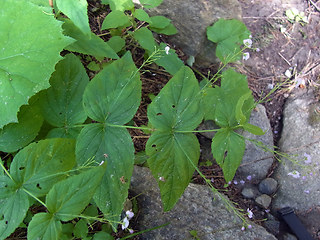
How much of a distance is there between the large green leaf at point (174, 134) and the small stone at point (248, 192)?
1.43m

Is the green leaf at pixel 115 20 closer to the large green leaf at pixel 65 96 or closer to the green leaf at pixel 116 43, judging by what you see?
the green leaf at pixel 116 43

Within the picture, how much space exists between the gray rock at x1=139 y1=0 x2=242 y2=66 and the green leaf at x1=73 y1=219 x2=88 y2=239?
79.2 inches

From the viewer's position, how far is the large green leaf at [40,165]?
5.07ft

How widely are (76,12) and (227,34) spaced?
1850 mm

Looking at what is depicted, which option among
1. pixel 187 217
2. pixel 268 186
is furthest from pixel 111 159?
pixel 268 186

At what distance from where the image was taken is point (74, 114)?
6.28 feet

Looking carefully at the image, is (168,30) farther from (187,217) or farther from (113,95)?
(187,217)

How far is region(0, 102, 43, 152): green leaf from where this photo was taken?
1.82 metres

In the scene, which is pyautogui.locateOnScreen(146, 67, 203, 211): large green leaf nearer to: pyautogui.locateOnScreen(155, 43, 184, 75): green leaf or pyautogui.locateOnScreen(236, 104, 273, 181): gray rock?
pyautogui.locateOnScreen(155, 43, 184, 75): green leaf

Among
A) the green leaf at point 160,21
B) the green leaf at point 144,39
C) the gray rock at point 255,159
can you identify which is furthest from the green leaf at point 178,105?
the gray rock at point 255,159

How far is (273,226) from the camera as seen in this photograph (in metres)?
2.88

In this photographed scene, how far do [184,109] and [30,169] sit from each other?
2.99 feet

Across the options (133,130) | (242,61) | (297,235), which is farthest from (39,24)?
(297,235)

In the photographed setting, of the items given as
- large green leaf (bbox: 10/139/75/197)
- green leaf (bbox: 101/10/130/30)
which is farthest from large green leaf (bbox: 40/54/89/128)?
green leaf (bbox: 101/10/130/30)
